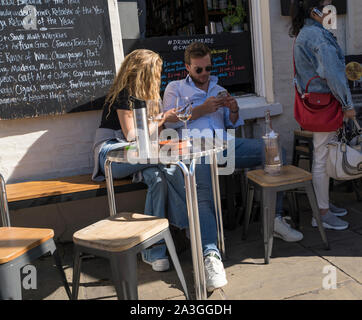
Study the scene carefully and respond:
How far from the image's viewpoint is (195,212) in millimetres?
2154

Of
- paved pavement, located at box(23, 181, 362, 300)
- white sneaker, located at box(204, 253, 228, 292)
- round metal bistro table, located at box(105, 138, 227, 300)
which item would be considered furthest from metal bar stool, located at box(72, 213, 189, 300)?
paved pavement, located at box(23, 181, 362, 300)

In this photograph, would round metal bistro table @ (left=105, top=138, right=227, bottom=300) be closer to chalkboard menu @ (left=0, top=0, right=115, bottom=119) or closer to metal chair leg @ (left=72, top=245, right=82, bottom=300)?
metal chair leg @ (left=72, top=245, right=82, bottom=300)

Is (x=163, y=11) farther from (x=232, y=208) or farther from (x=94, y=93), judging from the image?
(x=232, y=208)

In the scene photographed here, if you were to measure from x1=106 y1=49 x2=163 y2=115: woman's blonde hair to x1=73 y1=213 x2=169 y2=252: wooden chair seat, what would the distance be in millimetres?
978

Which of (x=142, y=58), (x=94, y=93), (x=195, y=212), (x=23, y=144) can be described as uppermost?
(x=142, y=58)

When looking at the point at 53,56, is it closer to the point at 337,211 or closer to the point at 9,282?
the point at 9,282

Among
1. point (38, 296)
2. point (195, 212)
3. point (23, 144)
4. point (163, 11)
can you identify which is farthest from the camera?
point (163, 11)

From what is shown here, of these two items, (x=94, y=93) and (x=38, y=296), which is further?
(x=94, y=93)

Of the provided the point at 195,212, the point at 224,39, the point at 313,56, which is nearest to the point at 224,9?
the point at 224,39

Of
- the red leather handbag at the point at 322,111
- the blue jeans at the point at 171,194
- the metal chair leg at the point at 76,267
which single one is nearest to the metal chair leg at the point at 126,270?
the metal chair leg at the point at 76,267

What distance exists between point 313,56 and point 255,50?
1038 millimetres

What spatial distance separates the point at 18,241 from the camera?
2.01 metres

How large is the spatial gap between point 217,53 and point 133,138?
4.85 ft

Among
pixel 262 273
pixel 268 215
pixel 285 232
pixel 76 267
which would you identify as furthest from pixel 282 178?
pixel 76 267
